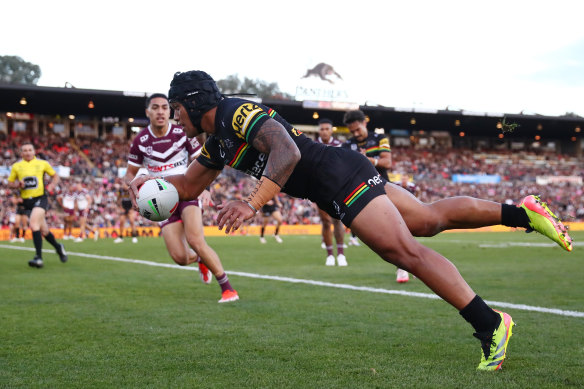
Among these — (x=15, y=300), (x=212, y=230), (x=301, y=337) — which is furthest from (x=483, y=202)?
(x=212, y=230)

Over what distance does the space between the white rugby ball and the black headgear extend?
2.34 ft

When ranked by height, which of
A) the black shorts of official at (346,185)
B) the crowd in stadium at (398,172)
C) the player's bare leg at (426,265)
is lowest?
the crowd in stadium at (398,172)

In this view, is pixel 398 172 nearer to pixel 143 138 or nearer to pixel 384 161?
pixel 384 161

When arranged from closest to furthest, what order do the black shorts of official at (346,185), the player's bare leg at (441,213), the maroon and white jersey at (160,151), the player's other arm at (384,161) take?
the black shorts of official at (346,185) → the player's bare leg at (441,213) → the maroon and white jersey at (160,151) → the player's other arm at (384,161)

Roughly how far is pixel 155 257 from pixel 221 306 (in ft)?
26.4

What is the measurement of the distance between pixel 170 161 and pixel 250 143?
4328 mm

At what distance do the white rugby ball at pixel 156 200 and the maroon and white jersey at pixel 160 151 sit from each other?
3391 millimetres

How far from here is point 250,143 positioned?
3809 millimetres

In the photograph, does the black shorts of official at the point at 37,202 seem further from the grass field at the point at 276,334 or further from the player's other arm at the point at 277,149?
the player's other arm at the point at 277,149

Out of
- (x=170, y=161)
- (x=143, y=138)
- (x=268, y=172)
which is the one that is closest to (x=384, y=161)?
(x=170, y=161)

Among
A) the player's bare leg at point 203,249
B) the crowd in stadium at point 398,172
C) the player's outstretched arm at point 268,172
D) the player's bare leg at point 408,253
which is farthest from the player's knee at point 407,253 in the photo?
the crowd in stadium at point 398,172

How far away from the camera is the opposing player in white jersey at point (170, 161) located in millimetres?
7535

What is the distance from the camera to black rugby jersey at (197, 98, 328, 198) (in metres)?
3.80

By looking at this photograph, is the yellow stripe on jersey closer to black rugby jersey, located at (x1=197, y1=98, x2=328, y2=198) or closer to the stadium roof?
black rugby jersey, located at (x1=197, y1=98, x2=328, y2=198)
